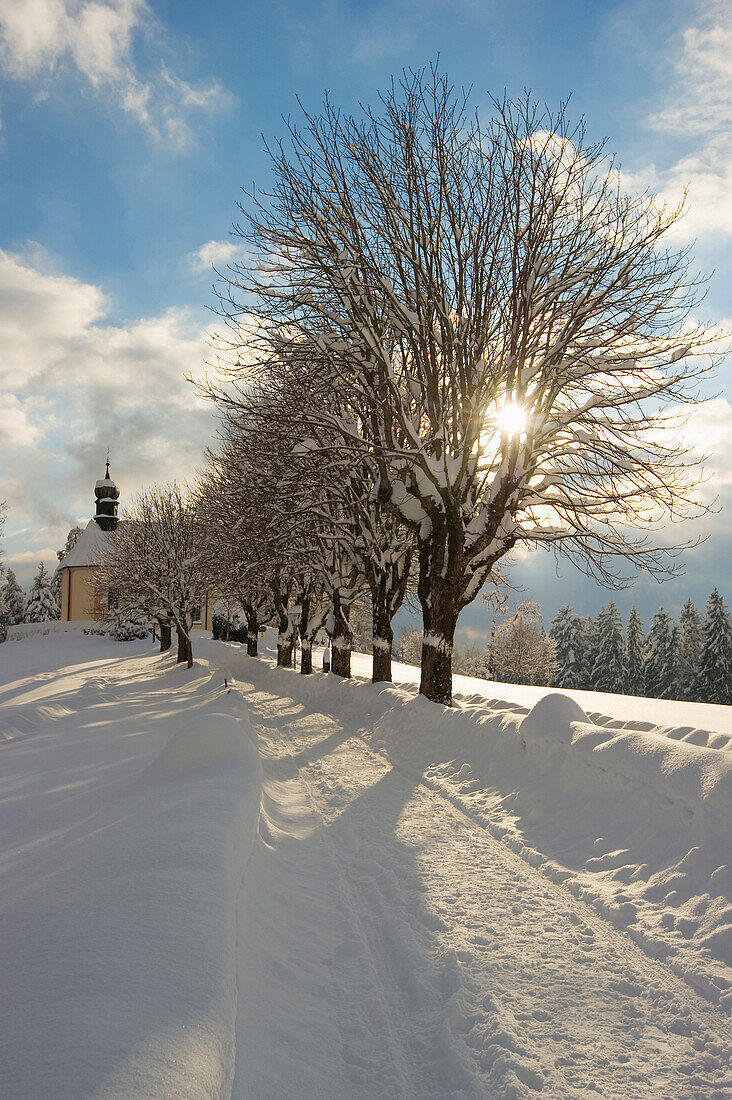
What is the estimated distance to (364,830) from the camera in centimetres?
635

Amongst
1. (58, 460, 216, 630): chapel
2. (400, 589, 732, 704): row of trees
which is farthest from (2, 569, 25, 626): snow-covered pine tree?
(400, 589, 732, 704): row of trees

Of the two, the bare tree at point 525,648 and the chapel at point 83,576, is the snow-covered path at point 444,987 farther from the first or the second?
the chapel at point 83,576

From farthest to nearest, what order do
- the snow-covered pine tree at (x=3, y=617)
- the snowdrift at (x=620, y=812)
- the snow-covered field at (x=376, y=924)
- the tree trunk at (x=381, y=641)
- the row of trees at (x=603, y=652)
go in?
the snow-covered pine tree at (x=3, y=617) → the row of trees at (x=603, y=652) → the tree trunk at (x=381, y=641) → the snowdrift at (x=620, y=812) → the snow-covered field at (x=376, y=924)

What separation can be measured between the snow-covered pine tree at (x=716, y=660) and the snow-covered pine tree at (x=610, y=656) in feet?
37.3

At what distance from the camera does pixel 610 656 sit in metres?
57.8

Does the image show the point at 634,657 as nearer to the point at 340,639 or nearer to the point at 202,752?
the point at 340,639

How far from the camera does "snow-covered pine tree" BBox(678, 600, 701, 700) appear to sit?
46.4 m

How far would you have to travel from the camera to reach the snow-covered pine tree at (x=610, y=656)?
57.2 metres

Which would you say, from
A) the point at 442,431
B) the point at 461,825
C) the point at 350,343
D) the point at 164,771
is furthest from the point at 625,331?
the point at 164,771

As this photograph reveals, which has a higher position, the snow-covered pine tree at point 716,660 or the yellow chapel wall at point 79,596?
the yellow chapel wall at point 79,596

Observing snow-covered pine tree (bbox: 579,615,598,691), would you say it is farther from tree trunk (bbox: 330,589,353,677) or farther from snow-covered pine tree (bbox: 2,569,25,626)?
snow-covered pine tree (bbox: 2,569,25,626)

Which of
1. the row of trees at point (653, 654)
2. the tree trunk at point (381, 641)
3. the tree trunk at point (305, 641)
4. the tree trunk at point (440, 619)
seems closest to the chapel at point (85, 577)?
the tree trunk at point (305, 641)

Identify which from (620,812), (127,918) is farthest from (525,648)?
(127,918)

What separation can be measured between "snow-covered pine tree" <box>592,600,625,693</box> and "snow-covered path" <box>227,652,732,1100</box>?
55.6 metres
